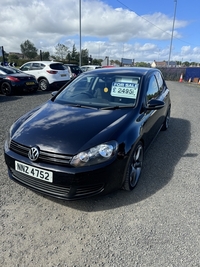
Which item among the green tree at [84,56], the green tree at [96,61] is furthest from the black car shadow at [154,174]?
the green tree at [96,61]

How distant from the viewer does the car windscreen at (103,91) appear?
319 cm

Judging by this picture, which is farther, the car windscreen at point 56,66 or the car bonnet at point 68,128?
the car windscreen at point 56,66

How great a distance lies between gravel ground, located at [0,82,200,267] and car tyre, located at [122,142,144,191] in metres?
0.14

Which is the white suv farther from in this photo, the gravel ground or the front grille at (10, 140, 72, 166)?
the front grille at (10, 140, 72, 166)

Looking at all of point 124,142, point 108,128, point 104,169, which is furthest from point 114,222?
point 108,128

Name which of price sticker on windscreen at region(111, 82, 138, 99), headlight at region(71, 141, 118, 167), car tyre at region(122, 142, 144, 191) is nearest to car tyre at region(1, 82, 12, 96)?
price sticker on windscreen at region(111, 82, 138, 99)

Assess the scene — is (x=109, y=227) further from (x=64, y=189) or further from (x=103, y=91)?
(x=103, y=91)

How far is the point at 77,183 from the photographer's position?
2.18 m

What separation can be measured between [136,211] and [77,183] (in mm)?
816

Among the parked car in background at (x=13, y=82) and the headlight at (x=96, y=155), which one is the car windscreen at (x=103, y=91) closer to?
the headlight at (x=96, y=155)

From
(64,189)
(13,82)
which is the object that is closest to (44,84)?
(13,82)

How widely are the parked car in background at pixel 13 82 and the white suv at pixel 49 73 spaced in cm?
136

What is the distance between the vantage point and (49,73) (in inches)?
446

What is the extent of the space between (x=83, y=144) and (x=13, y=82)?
28.1ft
